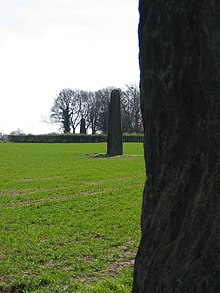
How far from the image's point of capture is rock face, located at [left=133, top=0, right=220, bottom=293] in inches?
91.5

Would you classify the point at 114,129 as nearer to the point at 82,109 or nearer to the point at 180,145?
the point at 180,145

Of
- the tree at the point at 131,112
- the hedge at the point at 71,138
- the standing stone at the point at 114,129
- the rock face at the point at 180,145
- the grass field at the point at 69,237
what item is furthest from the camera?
the tree at the point at 131,112

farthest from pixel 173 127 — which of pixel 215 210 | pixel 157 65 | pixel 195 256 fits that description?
pixel 195 256

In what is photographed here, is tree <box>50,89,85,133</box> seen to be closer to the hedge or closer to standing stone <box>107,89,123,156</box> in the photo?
the hedge

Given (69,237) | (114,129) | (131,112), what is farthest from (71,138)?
(69,237)

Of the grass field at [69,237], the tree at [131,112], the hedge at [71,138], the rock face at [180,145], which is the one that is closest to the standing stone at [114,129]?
the grass field at [69,237]

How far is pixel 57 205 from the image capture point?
10469 millimetres

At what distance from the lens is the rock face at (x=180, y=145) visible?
7.63 ft

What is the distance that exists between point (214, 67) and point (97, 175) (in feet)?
50.0

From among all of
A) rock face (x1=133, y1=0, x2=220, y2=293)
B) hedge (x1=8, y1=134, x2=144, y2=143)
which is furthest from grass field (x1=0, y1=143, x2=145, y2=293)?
hedge (x1=8, y1=134, x2=144, y2=143)

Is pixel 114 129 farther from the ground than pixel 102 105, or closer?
closer

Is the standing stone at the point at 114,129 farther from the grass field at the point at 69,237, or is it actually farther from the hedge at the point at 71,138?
the hedge at the point at 71,138

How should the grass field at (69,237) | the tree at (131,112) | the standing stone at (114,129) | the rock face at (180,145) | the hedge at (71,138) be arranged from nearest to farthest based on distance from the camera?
the rock face at (180,145), the grass field at (69,237), the standing stone at (114,129), the hedge at (71,138), the tree at (131,112)

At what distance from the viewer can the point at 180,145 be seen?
253 cm
